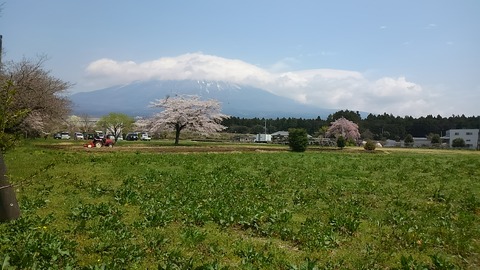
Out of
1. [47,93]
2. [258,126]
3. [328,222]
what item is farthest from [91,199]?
[258,126]

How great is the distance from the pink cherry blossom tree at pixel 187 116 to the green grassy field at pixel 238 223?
38.5 m

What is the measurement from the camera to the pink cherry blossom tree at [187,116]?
2071 inches

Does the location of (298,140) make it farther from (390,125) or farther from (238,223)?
(390,125)

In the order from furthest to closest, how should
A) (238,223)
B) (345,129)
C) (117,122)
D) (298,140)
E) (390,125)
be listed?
(390,125), (117,122), (345,129), (298,140), (238,223)

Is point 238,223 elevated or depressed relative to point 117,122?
depressed

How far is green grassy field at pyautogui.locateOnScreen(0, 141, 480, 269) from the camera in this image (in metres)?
5.88

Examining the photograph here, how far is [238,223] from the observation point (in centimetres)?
802

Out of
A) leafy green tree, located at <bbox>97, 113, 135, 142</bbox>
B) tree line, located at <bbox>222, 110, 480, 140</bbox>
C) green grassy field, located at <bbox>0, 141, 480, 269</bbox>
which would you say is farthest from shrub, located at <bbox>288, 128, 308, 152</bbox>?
tree line, located at <bbox>222, 110, 480, 140</bbox>

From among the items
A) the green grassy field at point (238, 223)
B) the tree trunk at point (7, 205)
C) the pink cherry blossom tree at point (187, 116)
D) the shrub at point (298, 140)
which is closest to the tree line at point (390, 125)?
the pink cherry blossom tree at point (187, 116)

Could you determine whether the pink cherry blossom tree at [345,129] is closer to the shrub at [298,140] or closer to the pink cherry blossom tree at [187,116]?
the pink cherry blossom tree at [187,116]

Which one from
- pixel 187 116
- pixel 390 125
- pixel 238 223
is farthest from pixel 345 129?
pixel 238 223

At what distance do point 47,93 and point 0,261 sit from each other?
38.1 meters

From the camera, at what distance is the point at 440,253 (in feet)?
22.0

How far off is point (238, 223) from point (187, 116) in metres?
45.9
